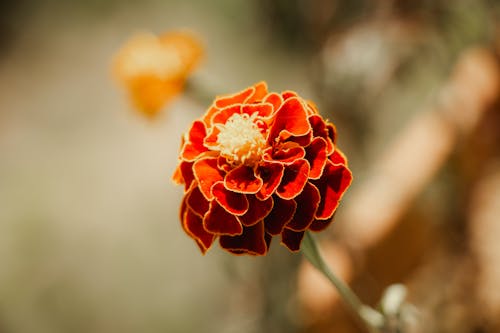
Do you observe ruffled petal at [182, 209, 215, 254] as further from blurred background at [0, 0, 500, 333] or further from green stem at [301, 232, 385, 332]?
blurred background at [0, 0, 500, 333]

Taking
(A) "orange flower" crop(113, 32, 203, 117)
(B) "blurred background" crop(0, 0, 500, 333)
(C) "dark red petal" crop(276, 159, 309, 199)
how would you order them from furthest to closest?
(B) "blurred background" crop(0, 0, 500, 333) < (A) "orange flower" crop(113, 32, 203, 117) < (C) "dark red petal" crop(276, 159, 309, 199)

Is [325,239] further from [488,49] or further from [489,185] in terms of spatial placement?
[488,49]

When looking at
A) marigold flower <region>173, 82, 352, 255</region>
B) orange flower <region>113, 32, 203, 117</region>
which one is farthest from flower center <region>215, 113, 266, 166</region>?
orange flower <region>113, 32, 203, 117</region>

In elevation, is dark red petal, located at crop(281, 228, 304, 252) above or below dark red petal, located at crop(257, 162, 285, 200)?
below

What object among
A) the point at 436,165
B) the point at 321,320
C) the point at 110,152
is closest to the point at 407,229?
the point at 436,165

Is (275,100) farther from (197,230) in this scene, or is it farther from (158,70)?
(158,70)

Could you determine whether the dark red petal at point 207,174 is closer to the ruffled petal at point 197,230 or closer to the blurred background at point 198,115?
the ruffled petal at point 197,230

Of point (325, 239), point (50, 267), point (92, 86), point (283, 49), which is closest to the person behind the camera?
point (325, 239)

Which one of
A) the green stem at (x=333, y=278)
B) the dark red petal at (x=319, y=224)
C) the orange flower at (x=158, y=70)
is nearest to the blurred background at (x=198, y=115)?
the orange flower at (x=158, y=70)
